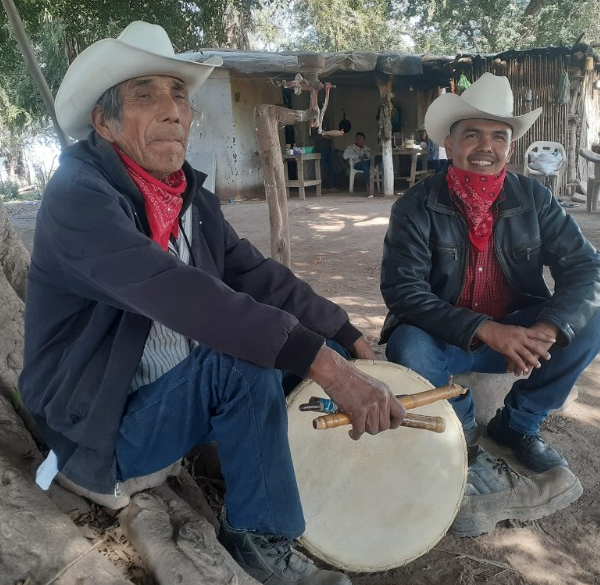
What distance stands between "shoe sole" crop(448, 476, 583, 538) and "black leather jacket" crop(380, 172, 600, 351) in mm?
673

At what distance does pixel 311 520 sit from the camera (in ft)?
5.82

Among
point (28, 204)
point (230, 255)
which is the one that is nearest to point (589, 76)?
point (230, 255)

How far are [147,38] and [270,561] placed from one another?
5.22 ft

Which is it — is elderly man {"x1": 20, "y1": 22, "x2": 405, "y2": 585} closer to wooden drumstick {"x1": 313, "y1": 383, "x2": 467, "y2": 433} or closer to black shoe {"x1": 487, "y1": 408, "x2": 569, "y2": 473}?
wooden drumstick {"x1": 313, "y1": 383, "x2": 467, "y2": 433}

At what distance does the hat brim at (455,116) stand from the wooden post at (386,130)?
31.4ft

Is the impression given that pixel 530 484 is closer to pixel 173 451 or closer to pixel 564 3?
pixel 173 451

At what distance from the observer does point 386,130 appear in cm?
1188

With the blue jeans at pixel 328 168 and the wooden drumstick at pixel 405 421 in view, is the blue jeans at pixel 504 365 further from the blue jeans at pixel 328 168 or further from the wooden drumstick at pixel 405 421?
the blue jeans at pixel 328 168

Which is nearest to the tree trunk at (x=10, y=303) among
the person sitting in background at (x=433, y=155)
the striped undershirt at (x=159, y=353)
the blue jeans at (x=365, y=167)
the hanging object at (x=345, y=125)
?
the striped undershirt at (x=159, y=353)

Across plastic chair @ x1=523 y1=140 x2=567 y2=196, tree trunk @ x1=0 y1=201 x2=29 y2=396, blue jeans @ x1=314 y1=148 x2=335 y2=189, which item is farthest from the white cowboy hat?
blue jeans @ x1=314 y1=148 x2=335 y2=189

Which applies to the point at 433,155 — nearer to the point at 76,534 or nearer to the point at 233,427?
the point at 233,427

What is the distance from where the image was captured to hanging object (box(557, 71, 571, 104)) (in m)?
10.7

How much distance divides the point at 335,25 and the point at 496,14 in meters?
5.02

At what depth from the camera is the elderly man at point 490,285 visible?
2232 mm
